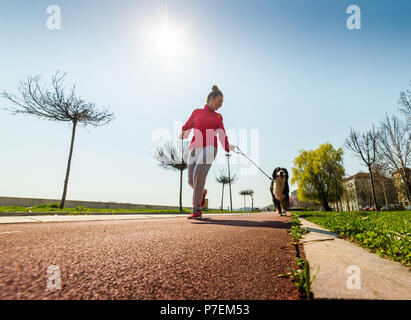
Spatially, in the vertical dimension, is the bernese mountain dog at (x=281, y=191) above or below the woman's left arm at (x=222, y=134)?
below

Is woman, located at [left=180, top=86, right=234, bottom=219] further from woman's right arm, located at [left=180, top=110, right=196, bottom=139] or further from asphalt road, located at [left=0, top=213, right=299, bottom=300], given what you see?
asphalt road, located at [left=0, top=213, right=299, bottom=300]

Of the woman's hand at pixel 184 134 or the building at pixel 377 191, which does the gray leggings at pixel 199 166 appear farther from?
the building at pixel 377 191

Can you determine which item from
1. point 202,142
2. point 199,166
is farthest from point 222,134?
point 199,166

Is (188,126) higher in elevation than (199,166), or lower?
higher

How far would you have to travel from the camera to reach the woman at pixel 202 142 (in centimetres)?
446

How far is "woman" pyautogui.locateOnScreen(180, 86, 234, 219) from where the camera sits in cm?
446

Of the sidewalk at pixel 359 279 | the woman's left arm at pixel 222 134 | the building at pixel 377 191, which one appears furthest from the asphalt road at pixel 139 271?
the building at pixel 377 191

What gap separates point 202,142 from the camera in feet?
15.1

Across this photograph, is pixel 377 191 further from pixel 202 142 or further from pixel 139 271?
pixel 139 271

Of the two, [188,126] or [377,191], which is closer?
[188,126]

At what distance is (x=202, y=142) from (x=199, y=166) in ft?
1.78

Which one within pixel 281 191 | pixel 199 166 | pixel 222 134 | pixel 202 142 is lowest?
pixel 281 191
